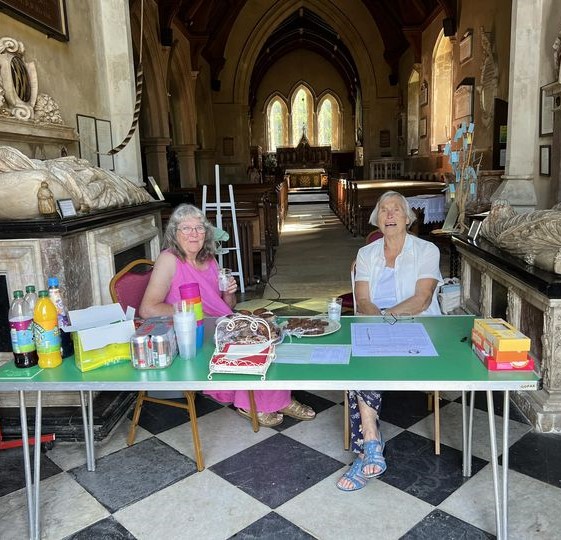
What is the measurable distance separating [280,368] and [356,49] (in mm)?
16310

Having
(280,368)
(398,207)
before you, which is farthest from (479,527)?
(398,207)

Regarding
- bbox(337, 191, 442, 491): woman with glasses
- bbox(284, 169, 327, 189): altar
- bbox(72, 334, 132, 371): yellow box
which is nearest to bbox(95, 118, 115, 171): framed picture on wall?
bbox(337, 191, 442, 491): woman with glasses

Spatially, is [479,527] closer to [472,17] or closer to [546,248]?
[546,248]

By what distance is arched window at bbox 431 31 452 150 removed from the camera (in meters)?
11.8

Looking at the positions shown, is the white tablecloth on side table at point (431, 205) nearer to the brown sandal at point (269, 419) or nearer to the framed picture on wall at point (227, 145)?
the brown sandal at point (269, 419)

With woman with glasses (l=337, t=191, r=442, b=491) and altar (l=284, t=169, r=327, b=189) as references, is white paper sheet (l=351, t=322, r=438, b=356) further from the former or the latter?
altar (l=284, t=169, r=327, b=189)

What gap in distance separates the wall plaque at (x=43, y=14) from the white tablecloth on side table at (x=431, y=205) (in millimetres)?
4857

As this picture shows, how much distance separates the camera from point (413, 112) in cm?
1470

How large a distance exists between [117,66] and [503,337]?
4059 millimetres

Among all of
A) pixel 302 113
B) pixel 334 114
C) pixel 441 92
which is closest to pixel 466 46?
pixel 441 92

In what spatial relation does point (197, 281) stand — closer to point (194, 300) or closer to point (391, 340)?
point (194, 300)

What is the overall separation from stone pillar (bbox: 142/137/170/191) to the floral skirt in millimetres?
9433

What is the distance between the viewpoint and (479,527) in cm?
180

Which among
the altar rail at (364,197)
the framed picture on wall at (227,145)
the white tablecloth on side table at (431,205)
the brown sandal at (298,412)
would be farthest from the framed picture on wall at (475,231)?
the framed picture on wall at (227,145)
